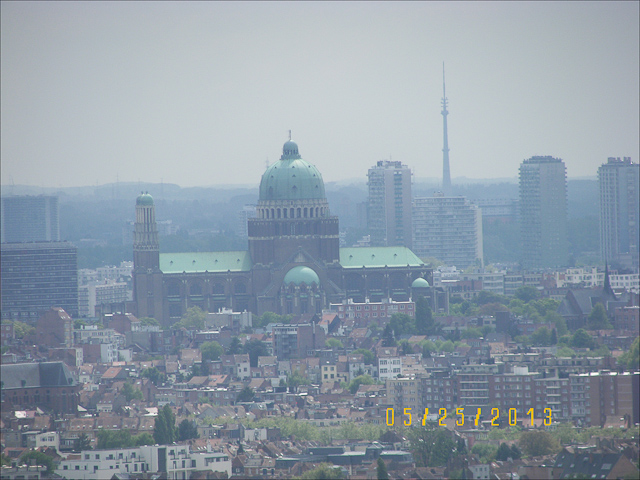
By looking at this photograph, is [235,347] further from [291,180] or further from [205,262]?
[291,180]

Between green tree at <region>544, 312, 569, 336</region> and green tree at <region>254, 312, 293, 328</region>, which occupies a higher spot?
green tree at <region>254, 312, 293, 328</region>

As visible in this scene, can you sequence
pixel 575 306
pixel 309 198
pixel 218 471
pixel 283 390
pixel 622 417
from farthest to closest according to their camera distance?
pixel 309 198
pixel 575 306
pixel 283 390
pixel 622 417
pixel 218 471

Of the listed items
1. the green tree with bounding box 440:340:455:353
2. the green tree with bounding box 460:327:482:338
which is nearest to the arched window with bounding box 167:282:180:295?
the green tree with bounding box 460:327:482:338

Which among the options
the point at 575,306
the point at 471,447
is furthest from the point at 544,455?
the point at 575,306

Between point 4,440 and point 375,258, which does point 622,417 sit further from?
Result: point 375,258

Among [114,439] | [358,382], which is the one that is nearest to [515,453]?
[114,439]

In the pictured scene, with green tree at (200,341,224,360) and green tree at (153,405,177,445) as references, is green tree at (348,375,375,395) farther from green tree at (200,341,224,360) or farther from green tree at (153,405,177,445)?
green tree at (153,405,177,445)
